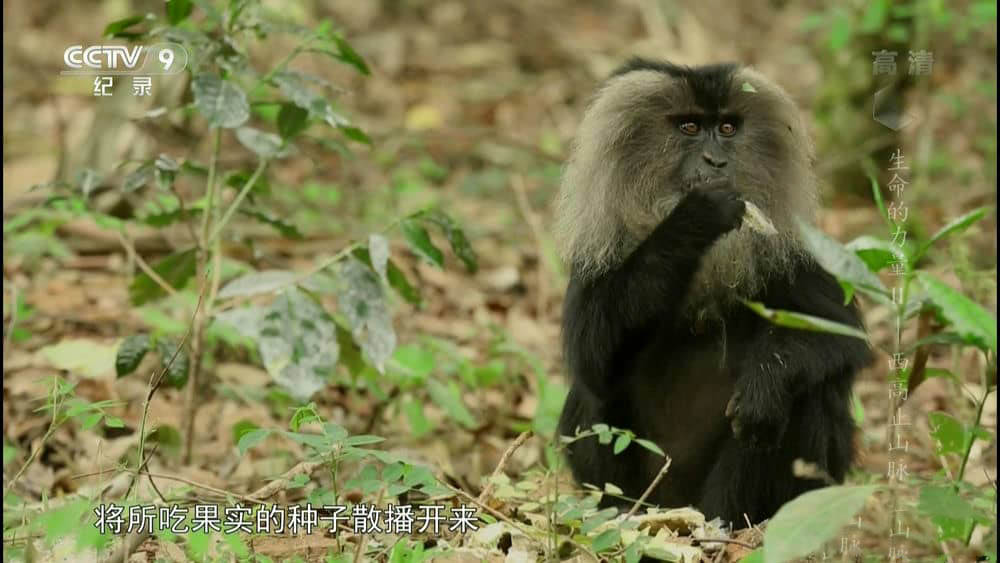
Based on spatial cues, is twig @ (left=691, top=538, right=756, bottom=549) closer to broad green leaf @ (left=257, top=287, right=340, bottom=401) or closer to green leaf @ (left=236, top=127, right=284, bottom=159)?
broad green leaf @ (left=257, top=287, right=340, bottom=401)

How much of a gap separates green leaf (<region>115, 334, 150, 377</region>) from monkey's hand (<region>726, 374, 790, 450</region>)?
236cm

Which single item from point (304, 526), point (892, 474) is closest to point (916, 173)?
point (892, 474)

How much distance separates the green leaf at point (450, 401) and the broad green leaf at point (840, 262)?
297cm

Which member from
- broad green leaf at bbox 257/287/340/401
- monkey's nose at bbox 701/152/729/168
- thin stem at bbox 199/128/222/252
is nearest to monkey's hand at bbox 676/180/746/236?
monkey's nose at bbox 701/152/729/168

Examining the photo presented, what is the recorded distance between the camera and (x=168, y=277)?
211 inches

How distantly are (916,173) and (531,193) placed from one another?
2.83 metres

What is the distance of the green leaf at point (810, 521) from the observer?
8.87 ft

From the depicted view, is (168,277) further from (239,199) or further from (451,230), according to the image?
(451,230)

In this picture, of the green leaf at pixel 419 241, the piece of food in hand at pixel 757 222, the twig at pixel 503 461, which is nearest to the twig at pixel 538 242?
the green leaf at pixel 419 241

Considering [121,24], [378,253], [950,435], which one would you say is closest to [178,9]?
[121,24]

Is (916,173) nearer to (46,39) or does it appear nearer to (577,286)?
(577,286)

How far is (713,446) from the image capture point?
476 centimetres

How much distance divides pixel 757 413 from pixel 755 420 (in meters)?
0.03

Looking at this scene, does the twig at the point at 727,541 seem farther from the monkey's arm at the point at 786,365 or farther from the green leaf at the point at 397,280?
the green leaf at the point at 397,280
